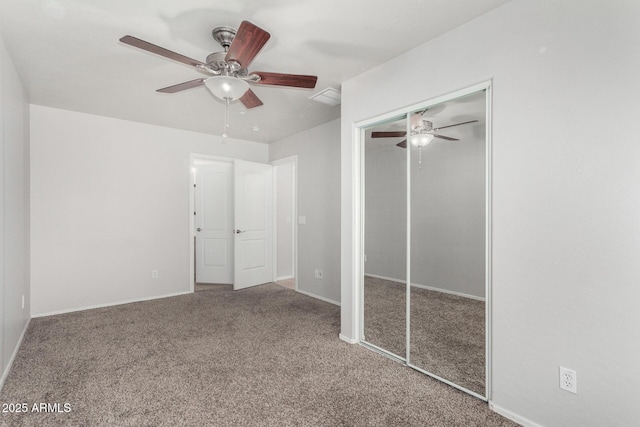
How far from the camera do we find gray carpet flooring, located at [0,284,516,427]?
1.93m

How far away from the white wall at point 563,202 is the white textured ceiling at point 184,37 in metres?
0.42

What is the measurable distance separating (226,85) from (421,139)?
153 centimetres

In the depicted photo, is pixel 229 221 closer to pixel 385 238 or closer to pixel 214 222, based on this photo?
pixel 214 222

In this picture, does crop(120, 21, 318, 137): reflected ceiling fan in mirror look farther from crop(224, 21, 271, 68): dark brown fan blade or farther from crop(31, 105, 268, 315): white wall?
crop(31, 105, 268, 315): white wall

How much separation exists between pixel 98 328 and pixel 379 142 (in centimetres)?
352

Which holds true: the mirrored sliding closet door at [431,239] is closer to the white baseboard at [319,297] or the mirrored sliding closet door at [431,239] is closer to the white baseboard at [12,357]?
the white baseboard at [319,297]

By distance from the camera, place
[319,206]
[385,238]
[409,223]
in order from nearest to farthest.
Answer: [409,223]
[385,238]
[319,206]

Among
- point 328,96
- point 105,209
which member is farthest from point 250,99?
point 105,209

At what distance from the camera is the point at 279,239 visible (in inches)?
231

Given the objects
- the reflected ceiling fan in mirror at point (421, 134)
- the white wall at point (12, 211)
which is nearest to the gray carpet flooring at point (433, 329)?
the reflected ceiling fan in mirror at point (421, 134)

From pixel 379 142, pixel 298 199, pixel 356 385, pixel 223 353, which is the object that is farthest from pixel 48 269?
pixel 379 142

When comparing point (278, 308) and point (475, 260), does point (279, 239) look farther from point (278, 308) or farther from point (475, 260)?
point (475, 260)

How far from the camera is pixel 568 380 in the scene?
1.70 m

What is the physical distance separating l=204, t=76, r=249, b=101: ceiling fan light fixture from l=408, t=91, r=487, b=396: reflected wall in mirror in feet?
4.48
